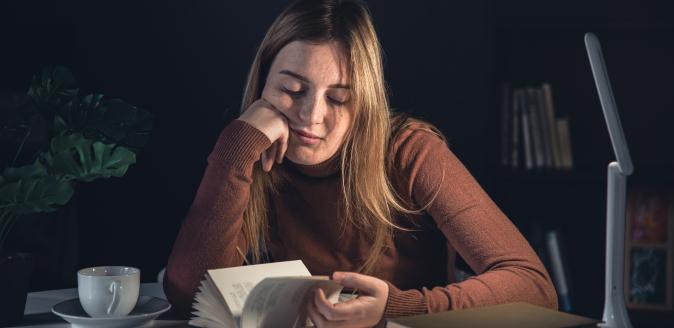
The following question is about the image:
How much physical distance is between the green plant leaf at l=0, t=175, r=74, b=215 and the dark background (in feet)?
5.20

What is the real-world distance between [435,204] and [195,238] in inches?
17.3

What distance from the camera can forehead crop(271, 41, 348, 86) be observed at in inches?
55.9

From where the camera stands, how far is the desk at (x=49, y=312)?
1227mm

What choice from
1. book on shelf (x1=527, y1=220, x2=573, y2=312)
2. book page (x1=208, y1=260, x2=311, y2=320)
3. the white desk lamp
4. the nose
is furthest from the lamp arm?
book on shelf (x1=527, y1=220, x2=573, y2=312)

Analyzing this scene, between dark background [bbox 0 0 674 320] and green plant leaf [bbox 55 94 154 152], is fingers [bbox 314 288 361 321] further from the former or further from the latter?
dark background [bbox 0 0 674 320]

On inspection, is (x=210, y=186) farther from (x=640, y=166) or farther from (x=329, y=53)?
(x=640, y=166)

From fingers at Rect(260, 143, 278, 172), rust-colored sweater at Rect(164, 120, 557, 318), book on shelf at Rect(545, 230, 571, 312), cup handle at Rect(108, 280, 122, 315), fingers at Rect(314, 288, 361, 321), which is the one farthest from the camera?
book on shelf at Rect(545, 230, 571, 312)

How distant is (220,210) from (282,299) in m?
0.38

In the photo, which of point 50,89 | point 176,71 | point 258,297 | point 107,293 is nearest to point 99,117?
point 50,89

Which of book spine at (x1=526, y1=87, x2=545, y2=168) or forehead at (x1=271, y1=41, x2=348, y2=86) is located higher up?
forehead at (x1=271, y1=41, x2=348, y2=86)

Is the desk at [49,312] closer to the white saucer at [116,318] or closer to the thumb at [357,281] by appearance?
the white saucer at [116,318]

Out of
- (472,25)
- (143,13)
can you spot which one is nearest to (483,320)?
(472,25)

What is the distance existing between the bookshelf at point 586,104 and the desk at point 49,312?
5.29 ft

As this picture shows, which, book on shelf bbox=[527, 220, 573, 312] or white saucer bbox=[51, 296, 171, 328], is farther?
book on shelf bbox=[527, 220, 573, 312]
